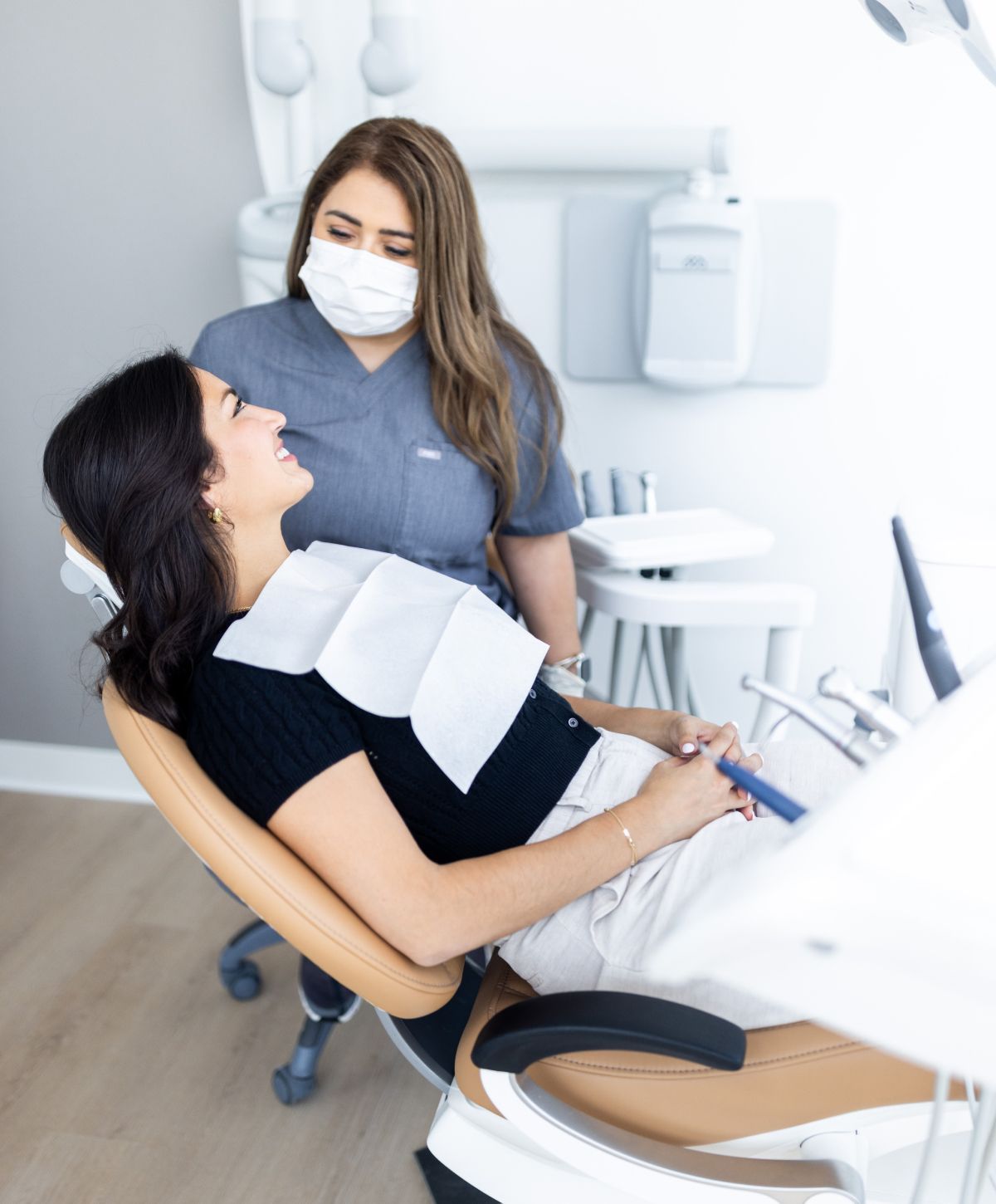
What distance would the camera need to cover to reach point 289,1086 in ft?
4.93

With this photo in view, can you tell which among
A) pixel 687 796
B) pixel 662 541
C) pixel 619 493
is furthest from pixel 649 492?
pixel 687 796

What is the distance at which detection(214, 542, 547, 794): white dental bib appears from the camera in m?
1.02

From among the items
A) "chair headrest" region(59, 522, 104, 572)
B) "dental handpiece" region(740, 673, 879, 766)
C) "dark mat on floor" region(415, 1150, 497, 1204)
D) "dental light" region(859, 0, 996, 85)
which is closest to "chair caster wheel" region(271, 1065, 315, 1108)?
"dark mat on floor" region(415, 1150, 497, 1204)

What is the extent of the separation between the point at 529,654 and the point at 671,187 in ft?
3.14

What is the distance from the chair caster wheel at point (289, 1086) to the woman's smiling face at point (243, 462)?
2.72ft

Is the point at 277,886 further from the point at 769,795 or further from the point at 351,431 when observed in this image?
the point at 351,431

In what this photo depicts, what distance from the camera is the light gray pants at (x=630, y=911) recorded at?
3.15 ft

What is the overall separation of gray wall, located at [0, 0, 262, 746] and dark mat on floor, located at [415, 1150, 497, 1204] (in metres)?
1.20

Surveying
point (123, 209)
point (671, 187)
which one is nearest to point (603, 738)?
point (671, 187)

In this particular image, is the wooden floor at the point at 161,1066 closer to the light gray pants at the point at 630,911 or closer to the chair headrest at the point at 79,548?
the light gray pants at the point at 630,911

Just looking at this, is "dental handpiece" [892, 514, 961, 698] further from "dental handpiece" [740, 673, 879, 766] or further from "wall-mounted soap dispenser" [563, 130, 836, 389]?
"wall-mounted soap dispenser" [563, 130, 836, 389]

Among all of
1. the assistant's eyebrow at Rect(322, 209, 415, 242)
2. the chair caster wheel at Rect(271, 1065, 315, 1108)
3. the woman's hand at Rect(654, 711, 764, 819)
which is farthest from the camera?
the chair caster wheel at Rect(271, 1065, 315, 1108)

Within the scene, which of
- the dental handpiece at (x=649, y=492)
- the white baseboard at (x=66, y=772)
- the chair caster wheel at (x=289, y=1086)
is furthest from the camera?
the white baseboard at (x=66, y=772)

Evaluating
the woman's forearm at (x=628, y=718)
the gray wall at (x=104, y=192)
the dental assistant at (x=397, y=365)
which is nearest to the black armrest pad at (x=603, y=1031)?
the woman's forearm at (x=628, y=718)
